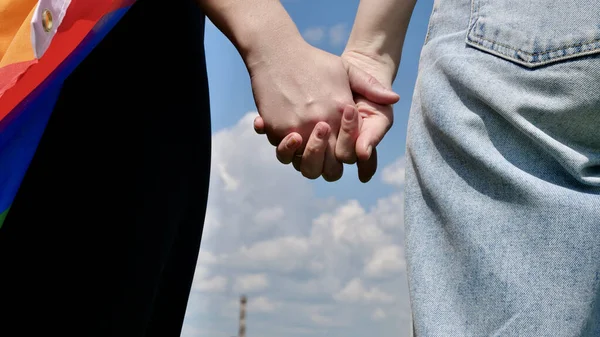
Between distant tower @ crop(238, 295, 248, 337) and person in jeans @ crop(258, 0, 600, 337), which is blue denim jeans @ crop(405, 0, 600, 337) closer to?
person in jeans @ crop(258, 0, 600, 337)

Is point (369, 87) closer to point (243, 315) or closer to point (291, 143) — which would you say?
point (291, 143)

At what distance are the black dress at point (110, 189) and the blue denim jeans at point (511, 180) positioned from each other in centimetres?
64

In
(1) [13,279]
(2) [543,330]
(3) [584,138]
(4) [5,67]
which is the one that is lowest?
(2) [543,330]

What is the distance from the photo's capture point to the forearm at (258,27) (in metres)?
1.49

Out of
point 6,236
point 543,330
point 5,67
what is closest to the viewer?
point 543,330

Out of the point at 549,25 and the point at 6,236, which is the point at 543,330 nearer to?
the point at 549,25

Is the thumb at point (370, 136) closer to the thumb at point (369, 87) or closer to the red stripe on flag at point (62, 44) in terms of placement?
the thumb at point (369, 87)

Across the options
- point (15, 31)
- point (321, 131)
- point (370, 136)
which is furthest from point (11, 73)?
point (370, 136)

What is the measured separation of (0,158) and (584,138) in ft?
3.32

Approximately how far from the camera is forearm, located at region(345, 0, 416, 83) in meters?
1.68

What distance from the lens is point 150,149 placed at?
1.52 m

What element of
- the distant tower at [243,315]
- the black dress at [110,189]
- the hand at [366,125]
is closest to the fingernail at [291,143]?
the hand at [366,125]

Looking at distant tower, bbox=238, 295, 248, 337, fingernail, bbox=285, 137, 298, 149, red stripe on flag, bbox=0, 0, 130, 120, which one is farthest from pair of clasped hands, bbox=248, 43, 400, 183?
distant tower, bbox=238, 295, 248, 337

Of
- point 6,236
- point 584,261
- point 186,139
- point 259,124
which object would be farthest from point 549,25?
point 6,236
